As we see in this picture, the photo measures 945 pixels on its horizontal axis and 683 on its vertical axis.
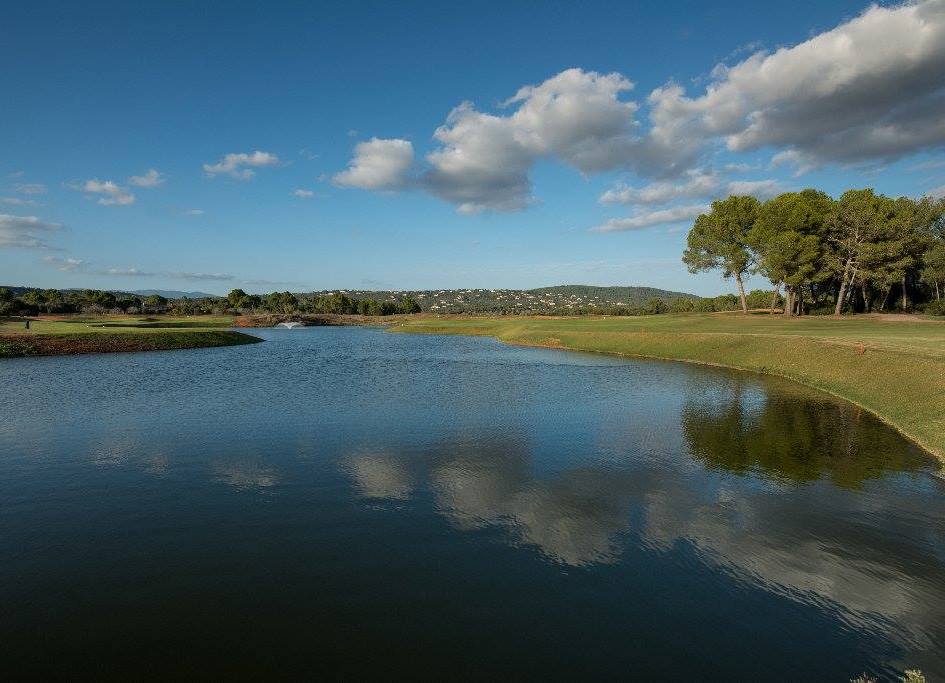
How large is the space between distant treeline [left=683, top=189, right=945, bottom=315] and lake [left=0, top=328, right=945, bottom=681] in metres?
66.4

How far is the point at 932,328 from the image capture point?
2431 inches

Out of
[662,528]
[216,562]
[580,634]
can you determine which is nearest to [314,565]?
[216,562]

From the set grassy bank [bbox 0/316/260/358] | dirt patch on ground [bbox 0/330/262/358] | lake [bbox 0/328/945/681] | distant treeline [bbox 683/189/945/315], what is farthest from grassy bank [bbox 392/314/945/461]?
grassy bank [bbox 0/316/260/358]

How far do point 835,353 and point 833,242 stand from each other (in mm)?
58407

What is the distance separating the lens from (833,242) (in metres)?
88.2

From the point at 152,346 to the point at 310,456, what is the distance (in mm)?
A: 62136

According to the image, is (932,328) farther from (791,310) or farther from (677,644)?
(677,644)

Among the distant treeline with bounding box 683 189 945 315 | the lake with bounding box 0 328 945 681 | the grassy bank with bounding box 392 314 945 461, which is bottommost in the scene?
the lake with bounding box 0 328 945 681

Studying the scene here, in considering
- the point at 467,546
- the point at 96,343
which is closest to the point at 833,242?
the point at 467,546

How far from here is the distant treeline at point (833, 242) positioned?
268 ft

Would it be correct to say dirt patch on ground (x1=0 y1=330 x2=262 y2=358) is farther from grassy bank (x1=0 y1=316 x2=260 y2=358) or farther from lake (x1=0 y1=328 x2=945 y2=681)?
lake (x1=0 y1=328 x2=945 y2=681)

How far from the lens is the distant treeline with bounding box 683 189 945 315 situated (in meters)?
81.6

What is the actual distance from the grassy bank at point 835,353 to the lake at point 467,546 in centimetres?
338

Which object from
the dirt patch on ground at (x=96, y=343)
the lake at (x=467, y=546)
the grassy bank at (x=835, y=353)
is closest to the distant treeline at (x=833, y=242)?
the grassy bank at (x=835, y=353)
